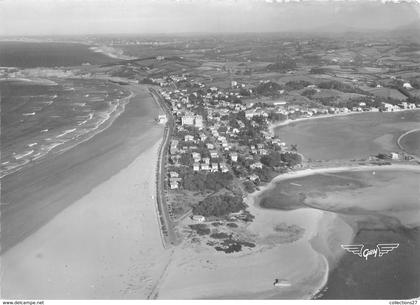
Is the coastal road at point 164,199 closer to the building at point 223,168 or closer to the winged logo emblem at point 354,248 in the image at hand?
the building at point 223,168

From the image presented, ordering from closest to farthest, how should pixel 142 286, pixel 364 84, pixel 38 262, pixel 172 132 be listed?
pixel 142 286, pixel 38 262, pixel 172 132, pixel 364 84

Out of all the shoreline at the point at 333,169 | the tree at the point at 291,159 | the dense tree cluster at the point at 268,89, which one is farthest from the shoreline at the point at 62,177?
the dense tree cluster at the point at 268,89

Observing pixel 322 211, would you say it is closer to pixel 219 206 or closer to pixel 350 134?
pixel 219 206

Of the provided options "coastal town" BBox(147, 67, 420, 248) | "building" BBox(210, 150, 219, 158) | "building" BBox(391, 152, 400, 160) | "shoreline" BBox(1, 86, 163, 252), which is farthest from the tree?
"shoreline" BBox(1, 86, 163, 252)

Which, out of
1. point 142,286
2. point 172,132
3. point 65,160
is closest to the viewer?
point 142,286

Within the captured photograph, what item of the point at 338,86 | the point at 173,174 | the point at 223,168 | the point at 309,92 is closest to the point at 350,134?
the point at 223,168

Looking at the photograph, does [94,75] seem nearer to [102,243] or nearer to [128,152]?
[128,152]

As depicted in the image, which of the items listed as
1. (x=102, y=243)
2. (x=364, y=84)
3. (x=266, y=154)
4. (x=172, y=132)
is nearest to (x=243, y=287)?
(x=102, y=243)
